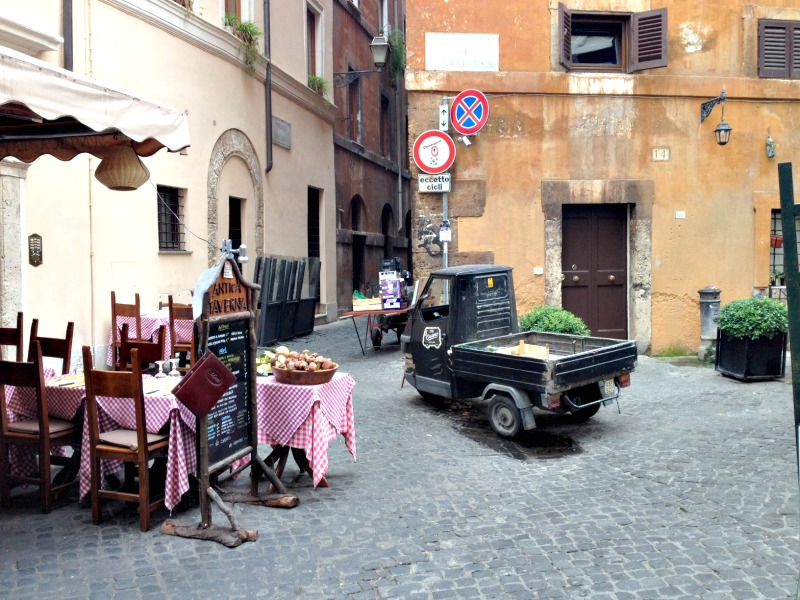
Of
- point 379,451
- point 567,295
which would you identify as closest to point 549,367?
point 379,451

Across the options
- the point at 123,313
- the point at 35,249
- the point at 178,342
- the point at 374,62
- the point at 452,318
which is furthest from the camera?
the point at 374,62

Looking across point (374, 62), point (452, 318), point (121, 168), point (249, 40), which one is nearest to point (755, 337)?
point (452, 318)

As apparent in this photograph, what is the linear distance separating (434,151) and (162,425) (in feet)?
22.4

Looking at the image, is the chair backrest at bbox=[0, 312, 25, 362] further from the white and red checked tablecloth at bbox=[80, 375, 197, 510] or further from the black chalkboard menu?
the black chalkboard menu

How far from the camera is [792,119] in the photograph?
11273 mm

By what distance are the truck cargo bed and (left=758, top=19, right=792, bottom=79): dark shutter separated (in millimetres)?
6195

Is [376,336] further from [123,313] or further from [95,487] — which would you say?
[95,487]

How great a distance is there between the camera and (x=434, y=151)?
34.8 ft

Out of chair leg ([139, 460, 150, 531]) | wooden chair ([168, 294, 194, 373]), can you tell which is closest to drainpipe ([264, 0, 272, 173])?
wooden chair ([168, 294, 194, 373])

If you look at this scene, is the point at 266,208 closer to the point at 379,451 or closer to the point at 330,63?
the point at 330,63

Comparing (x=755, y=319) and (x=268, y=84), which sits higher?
(x=268, y=84)

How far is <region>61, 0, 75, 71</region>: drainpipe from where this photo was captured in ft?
29.5

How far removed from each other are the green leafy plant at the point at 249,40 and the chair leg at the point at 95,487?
9.96 metres

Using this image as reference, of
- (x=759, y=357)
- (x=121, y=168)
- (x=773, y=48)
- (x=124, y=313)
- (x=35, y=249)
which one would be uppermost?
(x=773, y=48)
